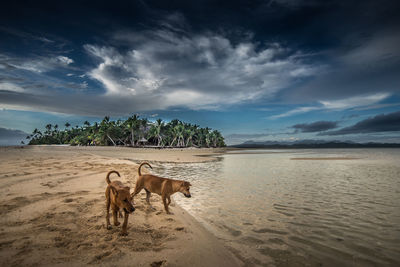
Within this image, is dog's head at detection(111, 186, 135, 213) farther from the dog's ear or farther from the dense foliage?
the dense foliage

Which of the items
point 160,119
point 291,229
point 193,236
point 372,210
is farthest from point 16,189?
point 160,119

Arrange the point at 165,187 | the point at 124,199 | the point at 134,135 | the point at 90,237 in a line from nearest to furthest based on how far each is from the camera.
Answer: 1. the point at 124,199
2. the point at 90,237
3. the point at 165,187
4. the point at 134,135

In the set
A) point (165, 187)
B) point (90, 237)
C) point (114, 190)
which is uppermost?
point (114, 190)

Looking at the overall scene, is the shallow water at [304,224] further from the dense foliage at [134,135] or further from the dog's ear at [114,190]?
the dense foliage at [134,135]

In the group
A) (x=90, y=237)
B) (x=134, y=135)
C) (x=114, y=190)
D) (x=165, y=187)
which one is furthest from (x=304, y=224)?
(x=134, y=135)

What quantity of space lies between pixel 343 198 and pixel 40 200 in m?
12.4

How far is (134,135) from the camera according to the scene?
107625 millimetres

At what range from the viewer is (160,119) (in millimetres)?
108812

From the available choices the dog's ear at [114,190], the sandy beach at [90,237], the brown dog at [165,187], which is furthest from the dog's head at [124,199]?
the brown dog at [165,187]

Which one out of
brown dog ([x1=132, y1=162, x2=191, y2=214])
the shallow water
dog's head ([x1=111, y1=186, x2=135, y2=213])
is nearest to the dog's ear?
dog's head ([x1=111, y1=186, x2=135, y2=213])

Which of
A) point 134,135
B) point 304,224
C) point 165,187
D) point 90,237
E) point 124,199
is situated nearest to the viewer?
point 124,199

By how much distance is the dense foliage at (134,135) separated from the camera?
333 feet

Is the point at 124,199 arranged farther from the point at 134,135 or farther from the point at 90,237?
A: the point at 134,135

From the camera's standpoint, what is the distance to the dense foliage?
333 ft
